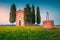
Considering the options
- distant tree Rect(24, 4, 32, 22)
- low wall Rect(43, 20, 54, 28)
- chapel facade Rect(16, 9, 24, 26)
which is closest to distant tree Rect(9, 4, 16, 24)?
chapel facade Rect(16, 9, 24, 26)

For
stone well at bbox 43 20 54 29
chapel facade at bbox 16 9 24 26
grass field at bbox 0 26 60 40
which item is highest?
chapel facade at bbox 16 9 24 26

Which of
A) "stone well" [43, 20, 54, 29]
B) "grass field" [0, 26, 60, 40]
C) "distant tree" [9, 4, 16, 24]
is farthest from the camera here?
"distant tree" [9, 4, 16, 24]

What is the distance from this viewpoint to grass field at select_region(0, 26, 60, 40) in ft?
12.5

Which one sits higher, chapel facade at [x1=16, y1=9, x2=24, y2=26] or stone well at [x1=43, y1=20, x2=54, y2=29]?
chapel facade at [x1=16, y1=9, x2=24, y2=26]

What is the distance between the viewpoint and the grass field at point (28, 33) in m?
3.80

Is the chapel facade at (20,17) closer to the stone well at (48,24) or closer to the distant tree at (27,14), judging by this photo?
the distant tree at (27,14)

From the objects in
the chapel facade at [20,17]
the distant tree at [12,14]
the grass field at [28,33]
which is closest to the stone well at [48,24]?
the grass field at [28,33]

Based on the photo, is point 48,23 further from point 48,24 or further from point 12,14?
point 12,14

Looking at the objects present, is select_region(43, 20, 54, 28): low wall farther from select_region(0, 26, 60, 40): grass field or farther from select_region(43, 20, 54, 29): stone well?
select_region(0, 26, 60, 40): grass field

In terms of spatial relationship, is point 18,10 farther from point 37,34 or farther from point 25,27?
point 37,34

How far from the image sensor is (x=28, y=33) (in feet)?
12.8

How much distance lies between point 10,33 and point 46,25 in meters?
0.95

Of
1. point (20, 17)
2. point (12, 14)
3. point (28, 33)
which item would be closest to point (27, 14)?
point (20, 17)

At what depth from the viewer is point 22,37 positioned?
382cm
